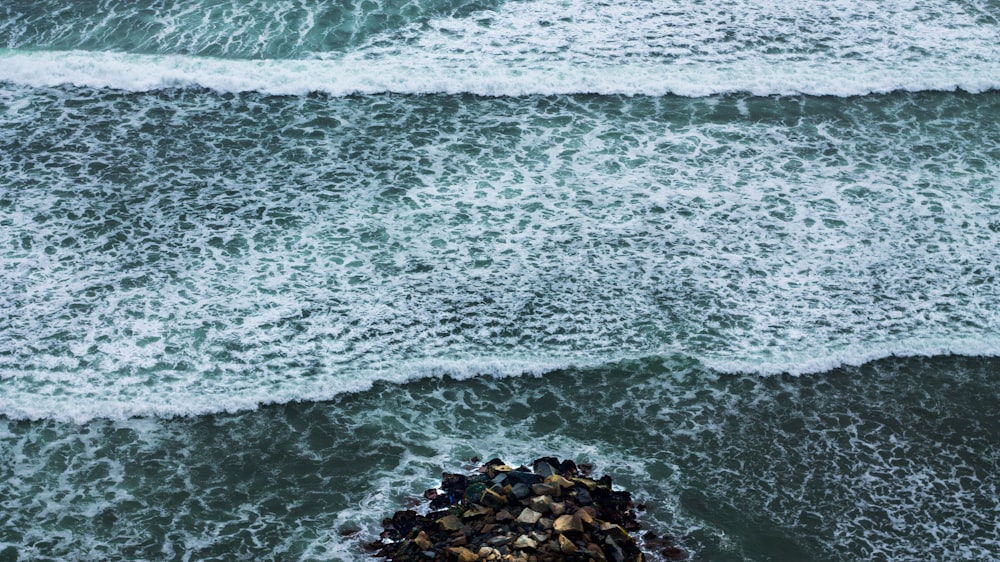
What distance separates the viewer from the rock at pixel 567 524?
8219 mm

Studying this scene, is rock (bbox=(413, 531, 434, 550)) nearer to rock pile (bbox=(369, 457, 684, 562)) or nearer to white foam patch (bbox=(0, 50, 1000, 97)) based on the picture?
rock pile (bbox=(369, 457, 684, 562))

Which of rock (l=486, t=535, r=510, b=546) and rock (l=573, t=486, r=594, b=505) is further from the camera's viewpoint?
rock (l=573, t=486, r=594, b=505)

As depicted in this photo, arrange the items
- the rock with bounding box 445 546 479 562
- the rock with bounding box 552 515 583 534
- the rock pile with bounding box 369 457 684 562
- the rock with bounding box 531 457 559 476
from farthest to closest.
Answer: the rock with bounding box 531 457 559 476 < the rock with bounding box 552 515 583 534 < the rock pile with bounding box 369 457 684 562 < the rock with bounding box 445 546 479 562

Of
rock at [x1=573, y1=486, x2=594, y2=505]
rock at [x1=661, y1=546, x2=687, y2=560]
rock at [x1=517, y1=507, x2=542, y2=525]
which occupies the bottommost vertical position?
rock at [x1=661, y1=546, x2=687, y2=560]

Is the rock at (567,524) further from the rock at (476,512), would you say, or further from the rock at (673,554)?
the rock at (673,554)

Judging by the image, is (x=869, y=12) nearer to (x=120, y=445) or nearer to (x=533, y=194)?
(x=533, y=194)

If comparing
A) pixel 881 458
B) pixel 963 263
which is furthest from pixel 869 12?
pixel 881 458

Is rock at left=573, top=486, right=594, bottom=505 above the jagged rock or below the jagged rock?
below

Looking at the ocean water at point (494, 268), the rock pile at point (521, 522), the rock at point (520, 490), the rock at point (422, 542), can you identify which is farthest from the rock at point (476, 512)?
the ocean water at point (494, 268)

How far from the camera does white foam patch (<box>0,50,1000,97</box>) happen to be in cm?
1572

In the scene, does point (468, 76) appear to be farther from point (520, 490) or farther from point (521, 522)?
point (521, 522)

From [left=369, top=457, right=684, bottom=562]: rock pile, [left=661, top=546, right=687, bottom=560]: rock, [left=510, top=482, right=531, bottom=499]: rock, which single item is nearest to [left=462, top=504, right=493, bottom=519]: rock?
[left=369, top=457, right=684, bottom=562]: rock pile

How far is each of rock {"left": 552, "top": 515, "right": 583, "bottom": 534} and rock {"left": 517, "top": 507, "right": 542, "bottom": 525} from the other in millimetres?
142

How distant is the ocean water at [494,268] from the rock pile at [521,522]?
0.98ft
